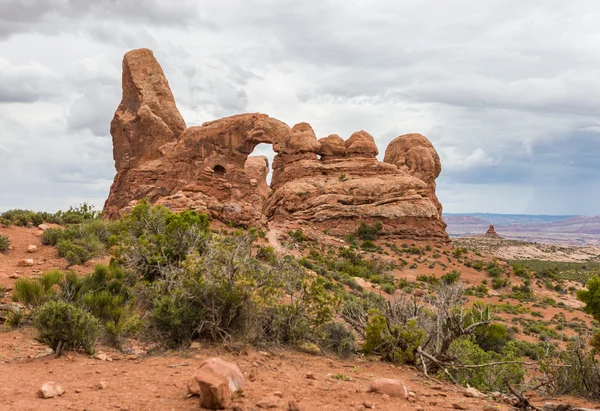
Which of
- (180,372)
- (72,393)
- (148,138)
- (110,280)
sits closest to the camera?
(72,393)

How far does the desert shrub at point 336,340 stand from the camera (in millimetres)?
8891

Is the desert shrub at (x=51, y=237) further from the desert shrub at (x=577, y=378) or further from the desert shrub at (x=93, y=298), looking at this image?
the desert shrub at (x=577, y=378)

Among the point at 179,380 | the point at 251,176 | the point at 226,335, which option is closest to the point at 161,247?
the point at 226,335

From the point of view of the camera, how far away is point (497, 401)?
23.8ft

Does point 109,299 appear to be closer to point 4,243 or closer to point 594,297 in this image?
point 4,243


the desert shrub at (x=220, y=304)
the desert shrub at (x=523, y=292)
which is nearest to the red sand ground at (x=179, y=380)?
the desert shrub at (x=220, y=304)

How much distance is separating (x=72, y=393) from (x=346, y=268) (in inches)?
992

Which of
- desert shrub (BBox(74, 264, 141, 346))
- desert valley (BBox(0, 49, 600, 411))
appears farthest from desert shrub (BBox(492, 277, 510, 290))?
desert shrub (BBox(74, 264, 141, 346))

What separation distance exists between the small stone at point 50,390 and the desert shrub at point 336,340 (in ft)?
15.5

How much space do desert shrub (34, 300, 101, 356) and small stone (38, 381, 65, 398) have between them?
1623 mm

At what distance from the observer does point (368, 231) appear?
40.9m

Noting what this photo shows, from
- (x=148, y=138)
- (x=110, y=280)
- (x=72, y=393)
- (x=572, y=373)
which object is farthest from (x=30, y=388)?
(x=148, y=138)

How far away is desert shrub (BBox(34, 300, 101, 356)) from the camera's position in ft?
23.0

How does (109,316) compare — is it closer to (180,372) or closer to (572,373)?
(180,372)
